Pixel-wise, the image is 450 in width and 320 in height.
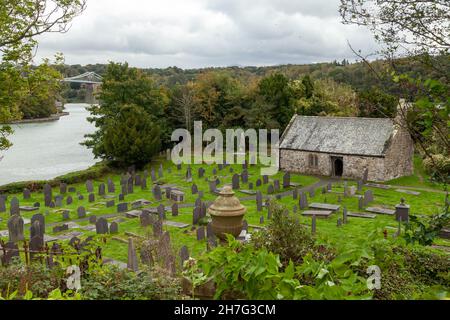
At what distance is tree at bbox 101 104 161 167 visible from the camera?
109 feet

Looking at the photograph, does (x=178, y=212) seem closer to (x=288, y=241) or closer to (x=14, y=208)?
(x=14, y=208)

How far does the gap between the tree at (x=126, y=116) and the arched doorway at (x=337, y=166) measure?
48.2 feet

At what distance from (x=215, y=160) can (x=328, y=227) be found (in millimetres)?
18729

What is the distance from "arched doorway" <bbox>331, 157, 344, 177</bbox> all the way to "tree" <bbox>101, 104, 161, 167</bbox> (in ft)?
48.2

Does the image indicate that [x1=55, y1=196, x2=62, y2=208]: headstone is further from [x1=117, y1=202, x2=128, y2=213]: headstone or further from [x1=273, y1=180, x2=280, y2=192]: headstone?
[x1=273, y1=180, x2=280, y2=192]: headstone

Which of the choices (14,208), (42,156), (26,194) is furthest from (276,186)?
(42,156)

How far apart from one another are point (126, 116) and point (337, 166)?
1771 centimetres

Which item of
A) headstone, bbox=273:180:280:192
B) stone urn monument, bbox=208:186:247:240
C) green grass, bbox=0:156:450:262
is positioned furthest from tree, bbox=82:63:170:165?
stone urn monument, bbox=208:186:247:240

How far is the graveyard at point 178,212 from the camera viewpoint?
14930mm

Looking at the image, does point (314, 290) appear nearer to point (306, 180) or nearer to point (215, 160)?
point (306, 180)

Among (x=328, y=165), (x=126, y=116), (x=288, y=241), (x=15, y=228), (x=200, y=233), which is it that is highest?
(x=126, y=116)

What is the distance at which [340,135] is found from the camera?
3039 cm

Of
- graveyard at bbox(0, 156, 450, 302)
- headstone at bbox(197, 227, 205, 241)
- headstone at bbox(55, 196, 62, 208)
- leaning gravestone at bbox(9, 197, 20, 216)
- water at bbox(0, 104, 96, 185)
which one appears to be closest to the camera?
graveyard at bbox(0, 156, 450, 302)

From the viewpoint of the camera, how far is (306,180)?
2927cm
